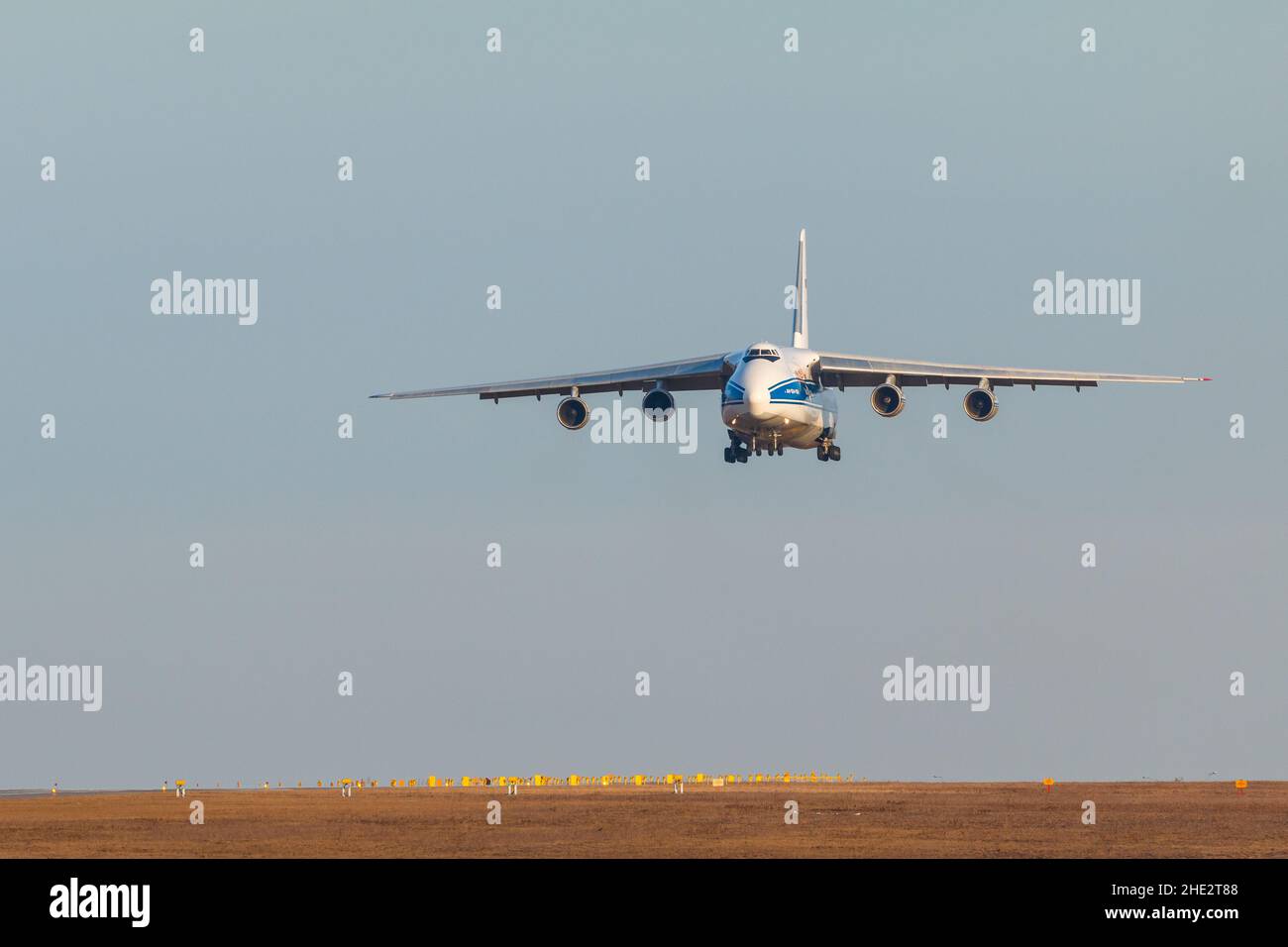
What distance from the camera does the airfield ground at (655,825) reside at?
4494 centimetres

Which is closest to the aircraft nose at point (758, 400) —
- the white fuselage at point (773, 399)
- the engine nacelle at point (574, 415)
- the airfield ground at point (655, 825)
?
the white fuselage at point (773, 399)

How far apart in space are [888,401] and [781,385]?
4712 mm

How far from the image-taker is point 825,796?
65.8 meters

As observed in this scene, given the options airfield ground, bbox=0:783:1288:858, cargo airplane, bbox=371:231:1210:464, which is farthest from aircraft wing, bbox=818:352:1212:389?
airfield ground, bbox=0:783:1288:858

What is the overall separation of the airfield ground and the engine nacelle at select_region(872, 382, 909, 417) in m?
11.6

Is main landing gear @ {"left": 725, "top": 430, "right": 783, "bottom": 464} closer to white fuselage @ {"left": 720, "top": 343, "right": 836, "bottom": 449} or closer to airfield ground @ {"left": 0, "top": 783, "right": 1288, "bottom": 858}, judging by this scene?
white fuselage @ {"left": 720, "top": 343, "right": 836, "bottom": 449}

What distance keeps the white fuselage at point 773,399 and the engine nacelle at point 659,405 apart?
210cm

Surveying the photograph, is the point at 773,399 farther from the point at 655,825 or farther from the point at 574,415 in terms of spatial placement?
the point at 655,825

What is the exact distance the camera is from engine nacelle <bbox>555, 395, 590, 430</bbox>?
5762 cm
